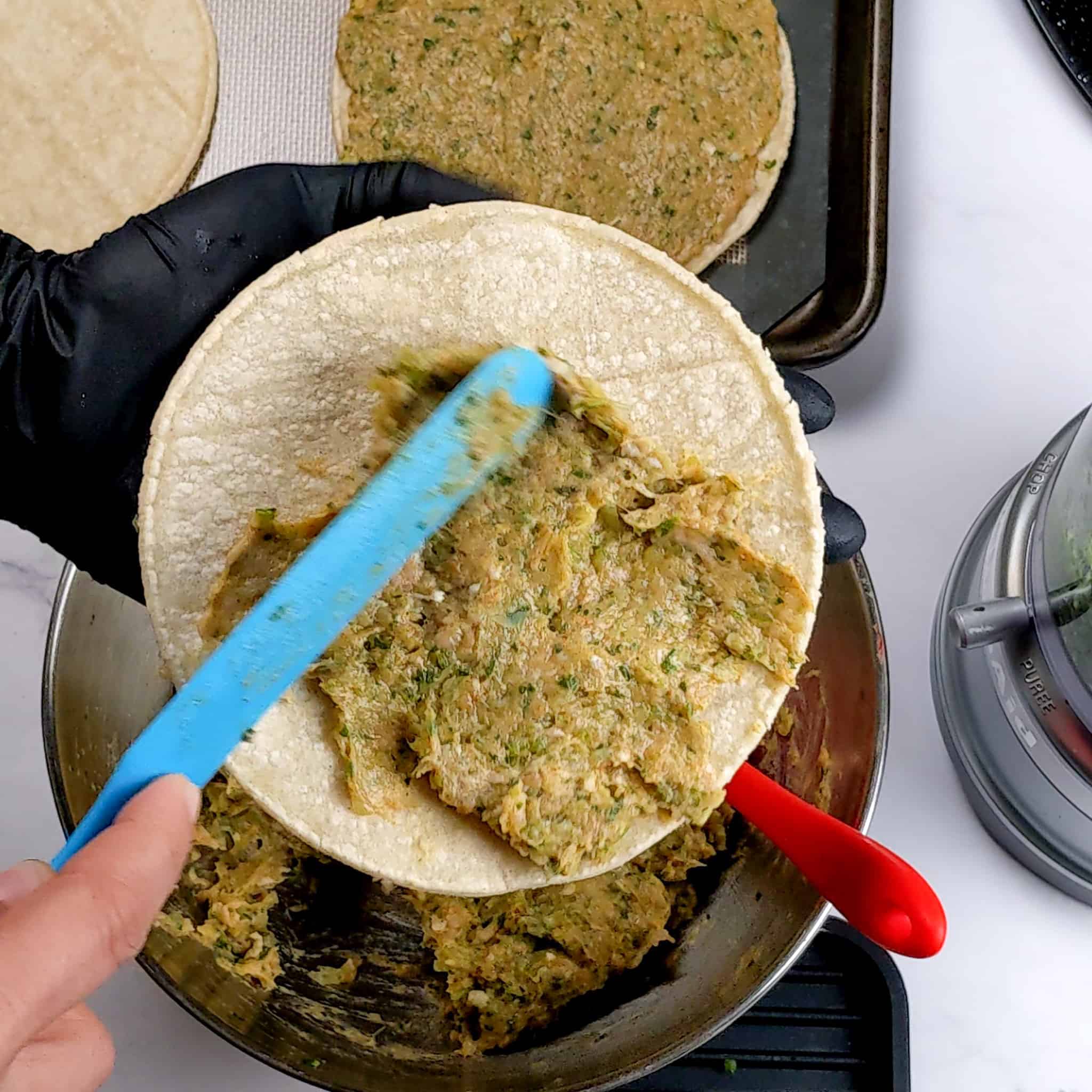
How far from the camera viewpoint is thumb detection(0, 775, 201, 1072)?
62cm

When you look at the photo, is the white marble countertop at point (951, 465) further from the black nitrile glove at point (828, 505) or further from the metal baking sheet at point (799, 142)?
the black nitrile glove at point (828, 505)

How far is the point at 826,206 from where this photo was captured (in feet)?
5.59

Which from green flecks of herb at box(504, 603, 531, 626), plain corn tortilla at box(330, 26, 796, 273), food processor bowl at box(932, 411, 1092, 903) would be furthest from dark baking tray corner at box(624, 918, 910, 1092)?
plain corn tortilla at box(330, 26, 796, 273)

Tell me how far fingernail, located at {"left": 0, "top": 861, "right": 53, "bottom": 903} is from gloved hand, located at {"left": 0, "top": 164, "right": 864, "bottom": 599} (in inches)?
17.3

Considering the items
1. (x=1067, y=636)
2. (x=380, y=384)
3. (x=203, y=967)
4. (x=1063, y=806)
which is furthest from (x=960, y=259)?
(x=203, y=967)

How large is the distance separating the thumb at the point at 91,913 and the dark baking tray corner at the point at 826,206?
3.61ft

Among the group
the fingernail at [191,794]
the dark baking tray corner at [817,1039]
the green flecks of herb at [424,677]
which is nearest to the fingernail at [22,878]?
the fingernail at [191,794]

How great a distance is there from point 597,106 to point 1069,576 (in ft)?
3.47

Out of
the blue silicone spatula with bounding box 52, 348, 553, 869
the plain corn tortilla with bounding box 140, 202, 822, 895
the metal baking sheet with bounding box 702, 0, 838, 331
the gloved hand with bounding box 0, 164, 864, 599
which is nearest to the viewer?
the blue silicone spatula with bounding box 52, 348, 553, 869

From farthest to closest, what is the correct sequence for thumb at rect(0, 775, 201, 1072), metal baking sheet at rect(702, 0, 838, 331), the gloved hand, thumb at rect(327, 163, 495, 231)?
metal baking sheet at rect(702, 0, 838, 331), thumb at rect(327, 163, 495, 231), the gloved hand, thumb at rect(0, 775, 201, 1072)

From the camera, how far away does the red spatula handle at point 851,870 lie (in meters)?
0.87

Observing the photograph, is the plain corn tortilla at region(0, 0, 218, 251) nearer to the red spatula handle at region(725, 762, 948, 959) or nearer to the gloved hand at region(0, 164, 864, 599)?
the gloved hand at region(0, 164, 864, 599)

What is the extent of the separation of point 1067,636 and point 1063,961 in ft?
1.77

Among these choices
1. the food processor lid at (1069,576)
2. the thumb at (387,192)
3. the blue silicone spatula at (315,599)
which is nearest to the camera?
the blue silicone spatula at (315,599)
